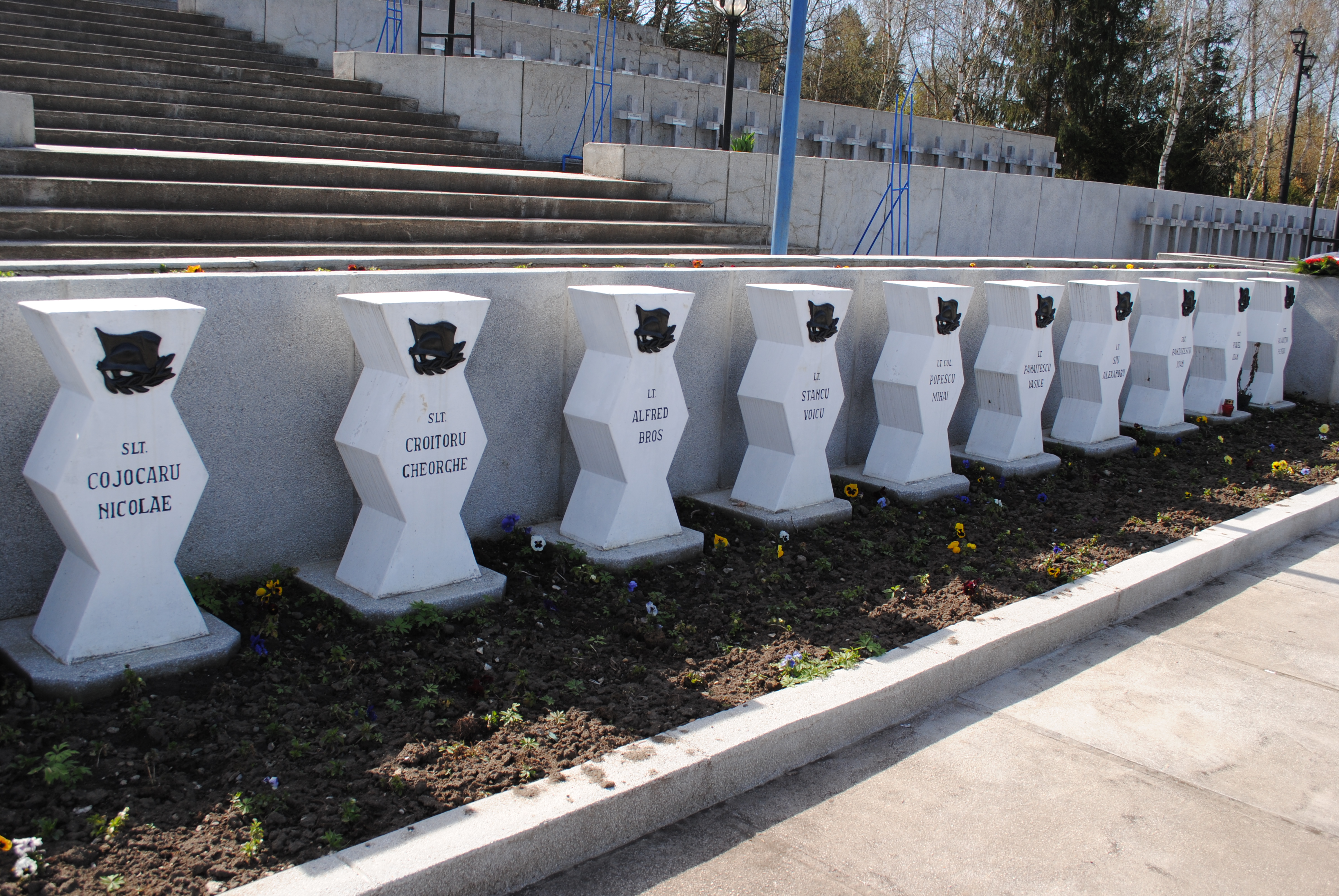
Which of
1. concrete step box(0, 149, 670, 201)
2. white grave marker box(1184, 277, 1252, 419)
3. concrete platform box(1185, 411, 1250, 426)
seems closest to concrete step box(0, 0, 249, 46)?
concrete step box(0, 149, 670, 201)

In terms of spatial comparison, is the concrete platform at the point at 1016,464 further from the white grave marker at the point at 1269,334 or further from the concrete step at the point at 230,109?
the concrete step at the point at 230,109

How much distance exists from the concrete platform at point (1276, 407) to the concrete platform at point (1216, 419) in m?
0.66

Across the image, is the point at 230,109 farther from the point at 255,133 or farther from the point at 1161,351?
the point at 1161,351

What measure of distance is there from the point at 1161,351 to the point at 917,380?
11.7 ft

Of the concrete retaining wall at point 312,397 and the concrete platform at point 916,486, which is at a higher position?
the concrete retaining wall at point 312,397

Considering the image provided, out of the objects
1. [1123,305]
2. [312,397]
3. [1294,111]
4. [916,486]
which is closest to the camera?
[312,397]

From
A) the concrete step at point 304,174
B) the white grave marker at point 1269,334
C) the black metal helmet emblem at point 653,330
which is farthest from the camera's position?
the white grave marker at point 1269,334

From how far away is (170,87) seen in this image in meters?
11.6

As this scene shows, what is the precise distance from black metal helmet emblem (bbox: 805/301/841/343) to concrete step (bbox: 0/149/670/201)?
493 cm

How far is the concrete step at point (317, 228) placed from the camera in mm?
6797

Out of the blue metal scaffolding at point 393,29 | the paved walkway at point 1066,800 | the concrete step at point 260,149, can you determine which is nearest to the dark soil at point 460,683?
the paved walkway at point 1066,800

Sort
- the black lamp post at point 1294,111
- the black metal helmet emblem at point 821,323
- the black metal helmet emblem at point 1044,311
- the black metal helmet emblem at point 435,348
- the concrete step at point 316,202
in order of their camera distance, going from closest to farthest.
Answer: the black metal helmet emblem at point 435,348, the black metal helmet emblem at point 821,323, the concrete step at point 316,202, the black metal helmet emblem at point 1044,311, the black lamp post at point 1294,111

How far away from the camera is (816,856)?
3.35 m

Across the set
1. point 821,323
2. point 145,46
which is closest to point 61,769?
point 821,323
